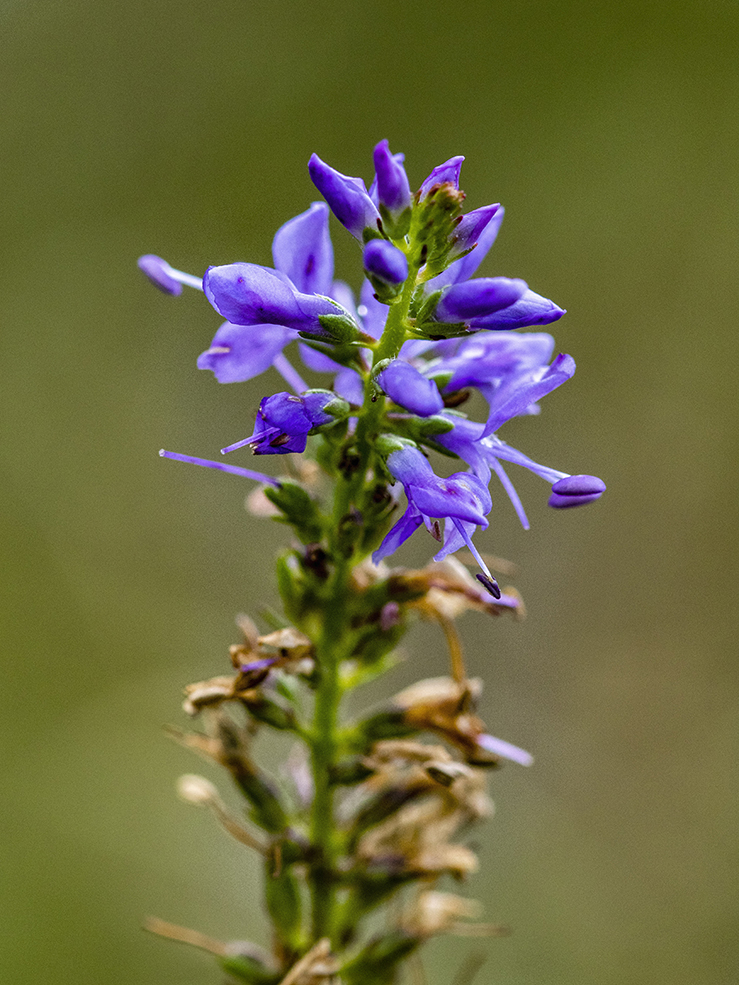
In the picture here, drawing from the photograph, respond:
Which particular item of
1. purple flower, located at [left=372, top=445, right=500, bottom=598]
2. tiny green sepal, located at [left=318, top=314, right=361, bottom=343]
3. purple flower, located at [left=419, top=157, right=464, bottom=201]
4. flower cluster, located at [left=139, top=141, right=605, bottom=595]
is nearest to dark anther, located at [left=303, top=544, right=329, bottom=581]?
flower cluster, located at [left=139, top=141, right=605, bottom=595]

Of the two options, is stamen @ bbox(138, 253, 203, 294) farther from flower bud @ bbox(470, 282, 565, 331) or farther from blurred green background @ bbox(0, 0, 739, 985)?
blurred green background @ bbox(0, 0, 739, 985)

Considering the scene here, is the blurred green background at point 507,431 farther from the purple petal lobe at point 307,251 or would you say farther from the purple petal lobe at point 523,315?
the purple petal lobe at point 523,315

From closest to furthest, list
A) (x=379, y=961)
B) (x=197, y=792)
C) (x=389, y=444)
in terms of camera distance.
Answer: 1. (x=389, y=444)
2. (x=379, y=961)
3. (x=197, y=792)

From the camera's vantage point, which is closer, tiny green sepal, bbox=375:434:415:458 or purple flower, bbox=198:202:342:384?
tiny green sepal, bbox=375:434:415:458

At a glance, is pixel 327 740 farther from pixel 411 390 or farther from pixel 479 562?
pixel 411 390

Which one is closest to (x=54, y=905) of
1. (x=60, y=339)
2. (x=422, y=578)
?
(x=422, y=578)

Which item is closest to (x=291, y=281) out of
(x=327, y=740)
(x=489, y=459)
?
(x=489, y=459)

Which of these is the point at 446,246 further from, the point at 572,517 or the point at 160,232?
the point at 160,232
